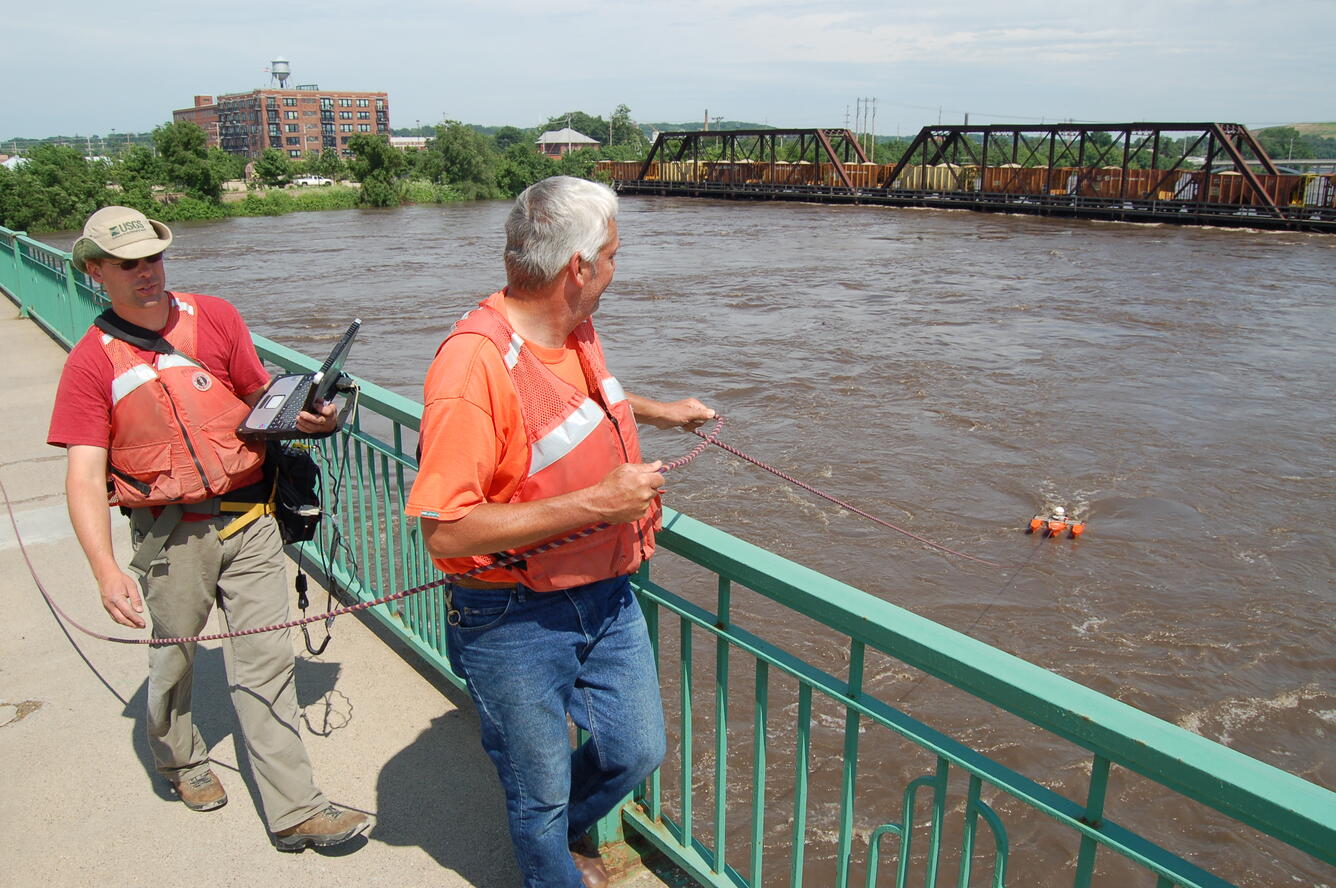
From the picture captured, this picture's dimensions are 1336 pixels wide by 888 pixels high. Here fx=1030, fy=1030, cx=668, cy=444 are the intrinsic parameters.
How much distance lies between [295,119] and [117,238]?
18197 centimetres

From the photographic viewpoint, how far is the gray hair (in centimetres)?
218

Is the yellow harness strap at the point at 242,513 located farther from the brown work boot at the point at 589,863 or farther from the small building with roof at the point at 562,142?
the small building with roof at the point at 562,142

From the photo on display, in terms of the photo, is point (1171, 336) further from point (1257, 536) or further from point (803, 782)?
point (803, 782)

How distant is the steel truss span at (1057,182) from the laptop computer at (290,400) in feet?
141

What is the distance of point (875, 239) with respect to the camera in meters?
37.7

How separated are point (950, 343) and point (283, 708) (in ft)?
54.4

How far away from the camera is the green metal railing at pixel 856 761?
159cm

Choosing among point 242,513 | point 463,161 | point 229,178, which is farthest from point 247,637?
point 229,178

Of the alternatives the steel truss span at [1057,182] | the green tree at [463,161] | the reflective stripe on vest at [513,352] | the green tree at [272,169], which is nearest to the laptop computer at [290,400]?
the reflective stripe on vest at [513,352]

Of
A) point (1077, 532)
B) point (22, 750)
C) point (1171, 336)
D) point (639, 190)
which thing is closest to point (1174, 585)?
point (1077, 532)

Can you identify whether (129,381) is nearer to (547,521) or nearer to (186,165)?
(547,521)

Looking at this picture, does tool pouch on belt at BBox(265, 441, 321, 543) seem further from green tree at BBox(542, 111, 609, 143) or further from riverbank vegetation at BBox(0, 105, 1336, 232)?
green tree at BBox(542, 111, 609, 143)

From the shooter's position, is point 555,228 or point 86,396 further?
point 86,396

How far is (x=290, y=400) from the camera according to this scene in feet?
9.69
